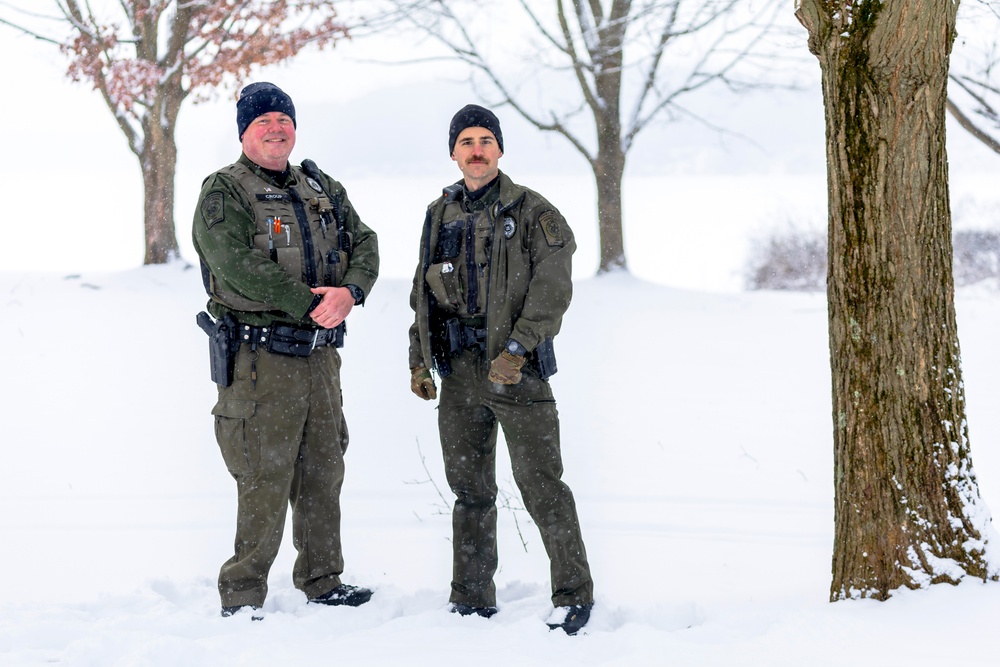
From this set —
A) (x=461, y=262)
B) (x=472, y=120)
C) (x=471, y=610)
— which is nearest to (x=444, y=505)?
(x=471, y=610)

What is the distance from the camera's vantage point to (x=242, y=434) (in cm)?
386

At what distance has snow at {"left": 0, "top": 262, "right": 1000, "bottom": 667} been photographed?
3.47 meters

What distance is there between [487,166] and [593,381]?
5.33 m

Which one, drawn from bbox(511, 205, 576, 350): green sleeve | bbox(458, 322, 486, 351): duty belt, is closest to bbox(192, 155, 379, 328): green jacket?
bbox(458, 322, 486, 351): duty belt

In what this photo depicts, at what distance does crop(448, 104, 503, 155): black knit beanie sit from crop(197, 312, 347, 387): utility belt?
1.00 m

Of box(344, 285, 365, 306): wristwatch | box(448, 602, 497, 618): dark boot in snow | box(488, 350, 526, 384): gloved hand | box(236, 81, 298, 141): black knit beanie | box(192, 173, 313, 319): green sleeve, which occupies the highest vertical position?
box(236, 81, 298, 141): black knit beanie

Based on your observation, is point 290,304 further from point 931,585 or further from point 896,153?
point 931,585

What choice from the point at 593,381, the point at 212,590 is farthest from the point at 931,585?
the point at 593,381

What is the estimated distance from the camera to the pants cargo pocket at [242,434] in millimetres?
3850

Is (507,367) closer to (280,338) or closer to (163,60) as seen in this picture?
(280,338)

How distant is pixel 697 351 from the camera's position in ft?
32.9

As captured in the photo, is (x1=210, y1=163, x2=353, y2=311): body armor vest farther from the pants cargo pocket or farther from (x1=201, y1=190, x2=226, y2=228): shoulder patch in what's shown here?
the pants cargo pocket

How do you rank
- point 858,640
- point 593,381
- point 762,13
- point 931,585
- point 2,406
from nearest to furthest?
point 858,640, point 931,585, point 2,406, point 593,381, point 762,13

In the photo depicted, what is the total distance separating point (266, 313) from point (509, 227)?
1037 mm
